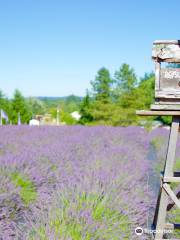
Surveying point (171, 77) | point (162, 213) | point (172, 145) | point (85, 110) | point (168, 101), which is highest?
point (171, 77)

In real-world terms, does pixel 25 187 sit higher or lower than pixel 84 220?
lower

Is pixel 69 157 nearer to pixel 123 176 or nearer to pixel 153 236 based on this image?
pixel 123 176

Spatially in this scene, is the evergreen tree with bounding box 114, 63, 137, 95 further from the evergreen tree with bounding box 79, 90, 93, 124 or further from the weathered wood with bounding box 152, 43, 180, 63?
the weathered wood with bounding box 152, 43, 180, 63

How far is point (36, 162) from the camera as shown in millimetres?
5105

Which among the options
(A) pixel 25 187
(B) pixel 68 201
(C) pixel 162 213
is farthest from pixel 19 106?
(C) pixel 162 213

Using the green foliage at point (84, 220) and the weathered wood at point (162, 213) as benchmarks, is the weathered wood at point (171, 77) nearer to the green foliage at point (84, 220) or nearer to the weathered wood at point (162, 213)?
the weathered wood at point (162, 213)

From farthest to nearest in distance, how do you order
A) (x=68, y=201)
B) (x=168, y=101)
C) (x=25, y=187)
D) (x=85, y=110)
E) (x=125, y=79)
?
(x=85, y=110), (x=125, y=79), (x=25, y=187), (x=68, y=201), (x=168, y=101)

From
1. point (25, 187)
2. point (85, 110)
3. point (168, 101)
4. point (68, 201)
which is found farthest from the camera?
point (85, 110)

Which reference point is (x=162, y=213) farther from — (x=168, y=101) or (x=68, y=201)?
(x=168, y=101)

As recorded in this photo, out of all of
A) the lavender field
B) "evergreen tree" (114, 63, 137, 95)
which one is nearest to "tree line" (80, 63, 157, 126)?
"evergreen tree" (114, 63, 137, 95)

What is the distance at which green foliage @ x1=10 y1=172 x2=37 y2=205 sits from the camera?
4.16 m

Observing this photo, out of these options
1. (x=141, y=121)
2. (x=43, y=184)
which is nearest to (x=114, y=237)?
(x=43, y=184)

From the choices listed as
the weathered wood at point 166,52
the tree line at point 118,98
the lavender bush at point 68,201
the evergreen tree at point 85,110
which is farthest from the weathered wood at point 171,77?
the evergreen tree at point 85,110

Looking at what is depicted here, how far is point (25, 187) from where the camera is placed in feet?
14.4
